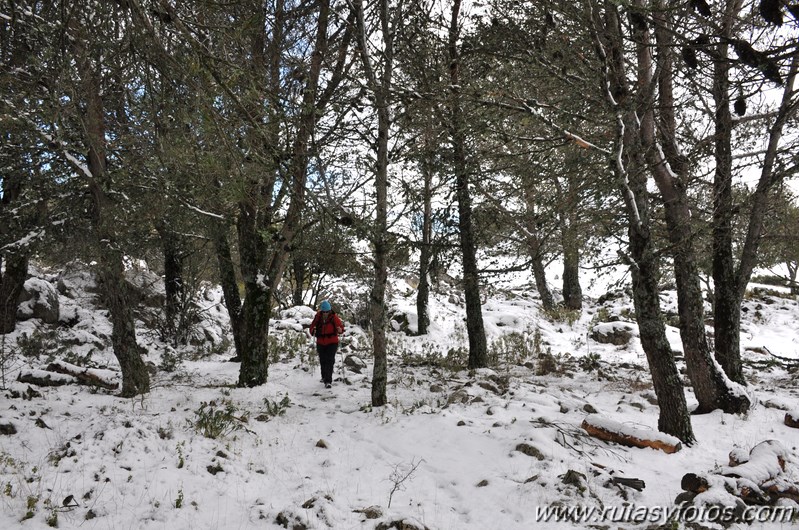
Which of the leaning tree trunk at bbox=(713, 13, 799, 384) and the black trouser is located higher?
the leaning tree trunk at bbox=(713, 13, 799, 384)

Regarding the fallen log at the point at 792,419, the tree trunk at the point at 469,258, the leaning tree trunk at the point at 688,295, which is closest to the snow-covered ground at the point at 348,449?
the fallen log at the point at 792,419

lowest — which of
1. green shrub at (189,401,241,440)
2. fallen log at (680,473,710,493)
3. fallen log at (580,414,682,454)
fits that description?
fallen log at (680,473,710,493)

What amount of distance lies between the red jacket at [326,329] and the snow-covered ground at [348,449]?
83cm

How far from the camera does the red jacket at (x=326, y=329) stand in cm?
848

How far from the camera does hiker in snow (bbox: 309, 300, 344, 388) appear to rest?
8.33 m

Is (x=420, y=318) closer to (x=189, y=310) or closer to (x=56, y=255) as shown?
(x=189, y=310)

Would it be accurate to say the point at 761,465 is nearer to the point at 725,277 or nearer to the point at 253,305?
the point at 725,277

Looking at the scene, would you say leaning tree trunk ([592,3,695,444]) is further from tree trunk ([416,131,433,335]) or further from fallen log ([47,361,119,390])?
fallen log ([47,361,119,390])

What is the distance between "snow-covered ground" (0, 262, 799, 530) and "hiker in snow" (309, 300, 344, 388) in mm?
341

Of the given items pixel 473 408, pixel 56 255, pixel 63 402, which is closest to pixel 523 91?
pixel 473 408

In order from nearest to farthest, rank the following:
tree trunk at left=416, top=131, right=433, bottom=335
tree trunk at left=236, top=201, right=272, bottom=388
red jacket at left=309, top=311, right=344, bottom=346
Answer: tree trunk at left=236, top=201, right=272, bottom=388
tree trunk at left=416, top=131, right=433, bottom=335
red jacket at left=309, top=311, right=344, bottom=346

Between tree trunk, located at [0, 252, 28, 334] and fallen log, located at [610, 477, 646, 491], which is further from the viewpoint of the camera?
tree trunk, located at [0, 252, 28, 334]

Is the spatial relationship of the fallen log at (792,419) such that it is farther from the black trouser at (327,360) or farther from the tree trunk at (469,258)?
the black trouser at (327,360)

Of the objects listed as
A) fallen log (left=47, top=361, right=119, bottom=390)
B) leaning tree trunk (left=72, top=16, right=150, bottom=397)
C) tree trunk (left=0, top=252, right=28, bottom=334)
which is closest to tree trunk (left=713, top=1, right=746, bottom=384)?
leaning tree trunk (left=72, top=16, right=150, bottom=397)
